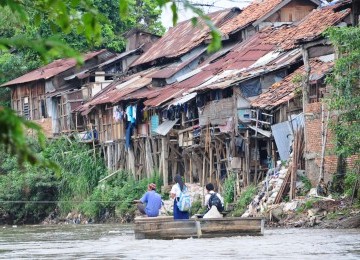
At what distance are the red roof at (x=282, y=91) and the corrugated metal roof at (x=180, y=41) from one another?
984 cm

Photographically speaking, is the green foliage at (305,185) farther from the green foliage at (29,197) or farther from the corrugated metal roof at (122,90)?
the green foliage at (29,197)

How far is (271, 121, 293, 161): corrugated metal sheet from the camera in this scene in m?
32.1

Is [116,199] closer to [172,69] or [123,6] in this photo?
[172,69]

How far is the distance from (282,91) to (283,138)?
1959 millimetres

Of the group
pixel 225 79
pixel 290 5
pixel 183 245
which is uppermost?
pixel 290 5

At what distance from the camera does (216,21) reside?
46.5m

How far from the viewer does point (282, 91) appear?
33531mm

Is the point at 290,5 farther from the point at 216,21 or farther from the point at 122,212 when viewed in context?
the point at 122,212

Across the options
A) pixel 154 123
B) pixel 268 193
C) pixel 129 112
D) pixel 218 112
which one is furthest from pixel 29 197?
pixel 268 193

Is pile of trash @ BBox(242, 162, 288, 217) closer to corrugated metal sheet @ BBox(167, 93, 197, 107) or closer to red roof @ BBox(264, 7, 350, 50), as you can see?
red roof @ BBox(264, 7, 350, 50)

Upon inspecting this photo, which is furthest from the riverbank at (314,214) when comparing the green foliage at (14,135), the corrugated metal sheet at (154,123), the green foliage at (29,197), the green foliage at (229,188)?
the green foliage at (14,135)

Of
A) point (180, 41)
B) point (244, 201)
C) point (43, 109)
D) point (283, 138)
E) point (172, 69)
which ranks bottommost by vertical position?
point (244, 201)

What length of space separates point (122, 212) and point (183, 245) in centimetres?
1982

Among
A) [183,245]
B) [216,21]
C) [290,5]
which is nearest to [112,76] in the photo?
[216,21]
